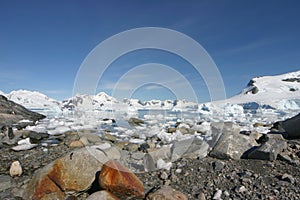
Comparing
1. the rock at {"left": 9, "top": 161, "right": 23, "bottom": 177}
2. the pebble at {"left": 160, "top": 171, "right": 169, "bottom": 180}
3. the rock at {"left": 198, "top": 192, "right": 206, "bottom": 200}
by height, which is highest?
the rock at {"left": 9, "top": 161, "right": 23, "bottom": 177}

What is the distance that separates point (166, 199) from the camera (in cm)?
210

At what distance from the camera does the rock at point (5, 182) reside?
104 inches

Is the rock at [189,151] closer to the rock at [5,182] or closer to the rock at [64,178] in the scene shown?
the rock at [64,178]

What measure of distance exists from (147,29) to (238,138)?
3.22 m

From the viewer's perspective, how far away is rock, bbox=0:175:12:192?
2645 mm

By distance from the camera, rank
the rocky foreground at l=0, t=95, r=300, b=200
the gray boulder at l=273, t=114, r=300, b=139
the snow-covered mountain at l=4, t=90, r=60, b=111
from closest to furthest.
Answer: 1. the rocky foreground at l=0, t=95, r=300, b=200
2. the gray boulder at l=273, t=114, r=300, b=139
3. the snow-covered mountain at l=4, t=90, r=60, b=111

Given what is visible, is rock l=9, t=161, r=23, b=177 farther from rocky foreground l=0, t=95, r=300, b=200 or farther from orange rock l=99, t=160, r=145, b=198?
orange rock l=99, t=160, r=145, b=198

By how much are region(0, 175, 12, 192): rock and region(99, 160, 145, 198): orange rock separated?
1.30 metres

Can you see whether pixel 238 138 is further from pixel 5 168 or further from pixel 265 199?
pixel 5 168

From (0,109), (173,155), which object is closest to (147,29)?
(173,155)

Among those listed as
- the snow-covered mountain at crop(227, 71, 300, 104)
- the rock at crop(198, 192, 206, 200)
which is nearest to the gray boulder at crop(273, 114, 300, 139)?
the rock at crop(198, 192, 206, 200)

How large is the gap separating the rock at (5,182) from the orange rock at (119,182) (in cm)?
130

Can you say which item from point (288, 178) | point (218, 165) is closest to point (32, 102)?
point (218, 165)

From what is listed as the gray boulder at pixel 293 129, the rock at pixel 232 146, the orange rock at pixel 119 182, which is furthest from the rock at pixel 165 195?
the gray boulder at pixel 293 129
